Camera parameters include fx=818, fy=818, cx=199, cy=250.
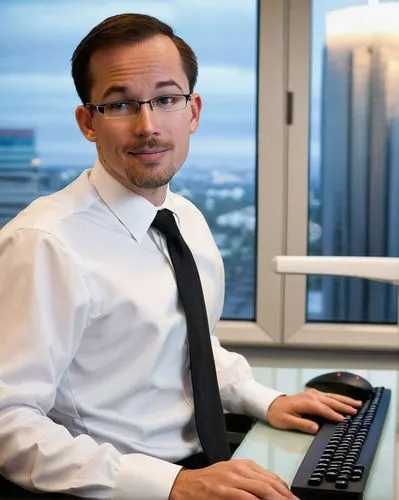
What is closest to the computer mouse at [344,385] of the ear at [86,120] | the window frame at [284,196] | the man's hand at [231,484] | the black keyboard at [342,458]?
the black keyboard at [342,458]

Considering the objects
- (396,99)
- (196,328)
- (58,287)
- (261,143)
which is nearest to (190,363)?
(196,328)

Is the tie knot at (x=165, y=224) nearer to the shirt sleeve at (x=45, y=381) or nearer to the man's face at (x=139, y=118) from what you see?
the man's face at (x=139, y=118)

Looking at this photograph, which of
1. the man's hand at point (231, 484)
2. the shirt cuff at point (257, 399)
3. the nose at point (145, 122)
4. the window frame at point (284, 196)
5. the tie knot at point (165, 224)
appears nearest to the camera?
the man's hand at point (231, 484)

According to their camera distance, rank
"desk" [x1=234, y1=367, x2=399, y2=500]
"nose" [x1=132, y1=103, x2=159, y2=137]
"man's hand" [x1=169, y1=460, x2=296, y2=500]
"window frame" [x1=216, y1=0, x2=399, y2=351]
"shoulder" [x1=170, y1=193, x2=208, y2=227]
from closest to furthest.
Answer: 1. "man's hand" [x1=169, y1=460, x2=296, y2=500]
2. "desk" [x1=234, y1=367, x2=399, y2=500]
3. "nose" [x1=132, y1=103, x2=159, y2=137]
4. "shoulder" [x1=170, y1=193, x2=208, y2=227]
5. "window frame" [x1=216, y1=0, x2=399, y2=351]

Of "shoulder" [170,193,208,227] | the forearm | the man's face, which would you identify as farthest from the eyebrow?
the forearm

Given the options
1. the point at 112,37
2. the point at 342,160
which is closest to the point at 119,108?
the point at 112,37

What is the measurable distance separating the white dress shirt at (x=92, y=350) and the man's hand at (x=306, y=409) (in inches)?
1.4

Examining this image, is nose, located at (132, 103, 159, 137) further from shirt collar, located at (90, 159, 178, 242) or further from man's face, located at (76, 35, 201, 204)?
shirt collar, located at (90, 159, 178, 242)

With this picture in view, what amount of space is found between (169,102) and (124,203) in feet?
0.65

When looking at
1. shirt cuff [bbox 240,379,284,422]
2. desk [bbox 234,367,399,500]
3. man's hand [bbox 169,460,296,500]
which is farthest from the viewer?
shirt cuff [bbox 240,379,284,422]

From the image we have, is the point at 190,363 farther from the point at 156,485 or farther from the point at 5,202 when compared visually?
the point at 5,202

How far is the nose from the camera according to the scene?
4.63 feet

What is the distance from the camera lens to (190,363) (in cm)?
148

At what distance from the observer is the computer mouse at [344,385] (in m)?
1.74
